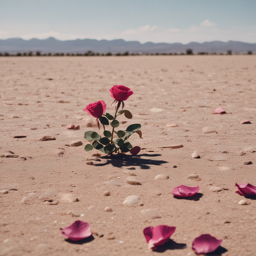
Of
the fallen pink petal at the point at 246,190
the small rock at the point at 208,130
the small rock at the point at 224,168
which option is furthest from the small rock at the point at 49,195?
the small rock at the point at 208,130

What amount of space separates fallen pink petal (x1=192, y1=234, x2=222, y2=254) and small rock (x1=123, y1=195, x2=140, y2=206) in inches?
20.9

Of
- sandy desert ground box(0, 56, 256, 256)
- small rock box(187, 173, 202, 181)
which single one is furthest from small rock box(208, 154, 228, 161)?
small rock box(187, 173, 202, 181)

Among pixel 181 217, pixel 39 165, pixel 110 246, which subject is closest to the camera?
pixel 110 246

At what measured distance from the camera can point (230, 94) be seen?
20.2 feet

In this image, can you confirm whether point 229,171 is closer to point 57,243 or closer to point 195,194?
point 195,194

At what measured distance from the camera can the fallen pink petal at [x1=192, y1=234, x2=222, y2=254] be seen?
132cm

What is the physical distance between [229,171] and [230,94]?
13.7 feet

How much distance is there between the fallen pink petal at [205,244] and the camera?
4.33ft

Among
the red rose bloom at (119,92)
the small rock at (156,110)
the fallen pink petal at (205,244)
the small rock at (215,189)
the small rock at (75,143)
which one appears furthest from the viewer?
the small rock at (156,110)

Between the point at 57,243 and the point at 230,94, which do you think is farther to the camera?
the point at 230,94

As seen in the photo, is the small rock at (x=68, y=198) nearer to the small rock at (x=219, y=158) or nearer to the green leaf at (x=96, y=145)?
the green leaf at (x=96, y=145)

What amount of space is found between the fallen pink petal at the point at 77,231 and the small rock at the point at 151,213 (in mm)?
361

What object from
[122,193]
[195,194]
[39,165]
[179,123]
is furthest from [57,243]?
[179,123]

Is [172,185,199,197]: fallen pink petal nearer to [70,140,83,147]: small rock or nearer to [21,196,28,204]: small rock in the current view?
[21,196,28,204]: small rock
